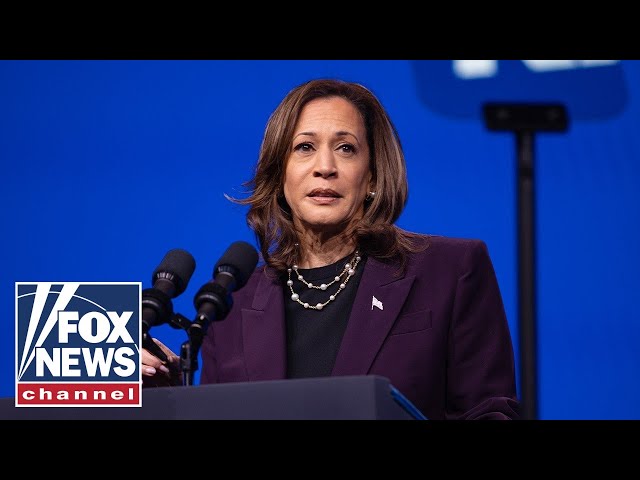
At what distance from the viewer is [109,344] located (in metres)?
1.77

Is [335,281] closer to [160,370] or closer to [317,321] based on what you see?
[317,321]

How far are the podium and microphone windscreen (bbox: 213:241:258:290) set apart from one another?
0.40 meters

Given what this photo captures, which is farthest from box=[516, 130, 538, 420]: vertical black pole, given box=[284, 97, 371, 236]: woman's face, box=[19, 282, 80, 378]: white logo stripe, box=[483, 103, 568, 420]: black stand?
box=[19, 282, 80, 378]: white logo stripe

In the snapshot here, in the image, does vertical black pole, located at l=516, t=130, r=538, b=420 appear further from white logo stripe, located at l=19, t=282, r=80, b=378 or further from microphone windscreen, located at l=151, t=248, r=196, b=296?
white logo stripe, located at l=19, t=282, r=80, b=378

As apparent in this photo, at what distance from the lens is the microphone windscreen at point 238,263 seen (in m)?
1.79

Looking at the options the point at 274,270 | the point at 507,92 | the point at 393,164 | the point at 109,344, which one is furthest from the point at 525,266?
the point at 507,92

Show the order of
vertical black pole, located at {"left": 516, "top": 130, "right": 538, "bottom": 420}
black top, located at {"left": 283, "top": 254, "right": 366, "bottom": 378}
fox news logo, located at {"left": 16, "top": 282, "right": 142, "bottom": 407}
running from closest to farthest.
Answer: fox news logo, located at {"left": 16, "top": 282, "right": 142, "bottom": 407} → vertical black pole, located at {"left": 516, "top": 130, "right": 538, "bottom": 420} → black top, located at {"left": 283, "top": 254, "right": 366, "bottom": 378}

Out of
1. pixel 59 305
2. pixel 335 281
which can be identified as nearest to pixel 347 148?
pixel 335 281

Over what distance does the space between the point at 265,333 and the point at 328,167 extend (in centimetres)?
41

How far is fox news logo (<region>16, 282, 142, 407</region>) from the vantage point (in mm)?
1642

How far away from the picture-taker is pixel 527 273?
7.41 ft

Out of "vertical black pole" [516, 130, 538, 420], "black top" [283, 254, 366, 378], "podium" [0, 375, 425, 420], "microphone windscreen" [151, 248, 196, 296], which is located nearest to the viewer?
"podium" [0, 375, 425, 420]

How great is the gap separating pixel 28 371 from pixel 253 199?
94 cm
